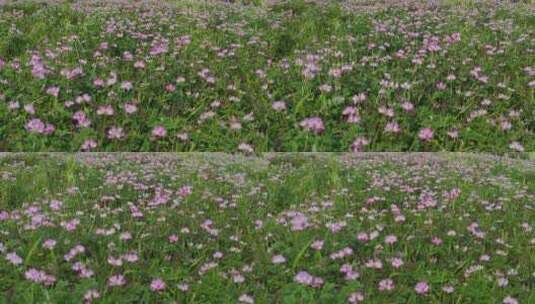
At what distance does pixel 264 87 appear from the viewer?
7.82 metres

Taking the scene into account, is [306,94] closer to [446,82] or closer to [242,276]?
[446,82]

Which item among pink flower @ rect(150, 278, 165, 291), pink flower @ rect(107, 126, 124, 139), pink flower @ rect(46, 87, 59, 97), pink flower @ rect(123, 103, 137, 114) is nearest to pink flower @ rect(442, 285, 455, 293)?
pink flower @ rect(150, 278, 165, 291)

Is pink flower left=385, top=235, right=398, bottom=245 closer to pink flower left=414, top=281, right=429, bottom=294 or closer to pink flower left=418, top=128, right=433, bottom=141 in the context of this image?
pink flower left=414, top=281, right=429, bottom=294

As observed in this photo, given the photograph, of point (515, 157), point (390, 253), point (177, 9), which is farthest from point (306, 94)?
point (177, 9)

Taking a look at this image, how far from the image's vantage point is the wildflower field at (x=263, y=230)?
422cm

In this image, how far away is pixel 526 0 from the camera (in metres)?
16.1

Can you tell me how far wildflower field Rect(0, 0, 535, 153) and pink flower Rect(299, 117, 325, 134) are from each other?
0.04ft

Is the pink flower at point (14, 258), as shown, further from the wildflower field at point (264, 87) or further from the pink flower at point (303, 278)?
the wildflower field at point (264, 87)

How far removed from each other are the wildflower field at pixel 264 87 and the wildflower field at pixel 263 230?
1.64 ft

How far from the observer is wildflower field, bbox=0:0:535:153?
7.23 meters

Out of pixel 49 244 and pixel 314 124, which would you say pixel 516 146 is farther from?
pixel 49 244

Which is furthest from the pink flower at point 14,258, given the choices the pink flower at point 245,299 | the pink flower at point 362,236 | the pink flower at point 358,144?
the pink flower at point 358,144

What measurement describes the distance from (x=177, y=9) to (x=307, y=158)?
6168 mm

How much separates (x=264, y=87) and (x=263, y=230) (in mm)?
3016
